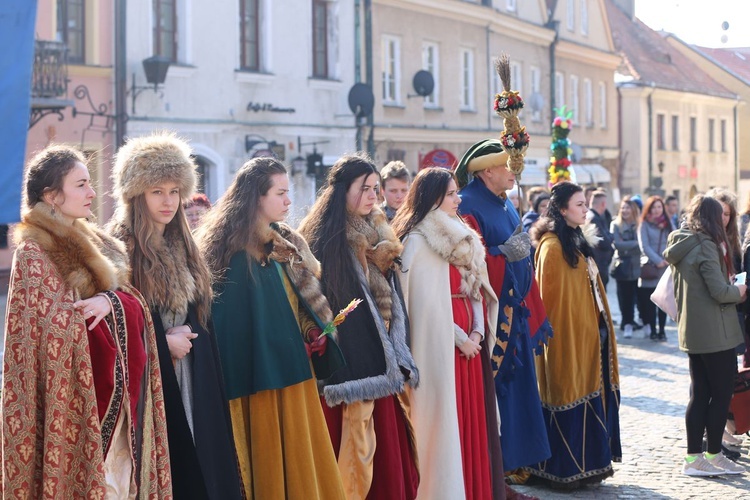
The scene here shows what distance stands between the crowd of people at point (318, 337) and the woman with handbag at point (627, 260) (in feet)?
22.4

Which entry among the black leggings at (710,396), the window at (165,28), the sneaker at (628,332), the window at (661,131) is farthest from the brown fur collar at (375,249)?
the window at (661,131)

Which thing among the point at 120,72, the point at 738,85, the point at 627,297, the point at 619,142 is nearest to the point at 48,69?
the point at 120,72

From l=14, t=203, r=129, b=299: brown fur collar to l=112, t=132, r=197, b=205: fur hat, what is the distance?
1.46 feet

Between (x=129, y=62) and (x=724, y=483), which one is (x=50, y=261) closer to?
(x=724, y=483)

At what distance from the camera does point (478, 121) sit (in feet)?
93.4

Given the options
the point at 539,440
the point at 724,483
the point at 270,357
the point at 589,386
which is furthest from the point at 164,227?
the point at 724,483

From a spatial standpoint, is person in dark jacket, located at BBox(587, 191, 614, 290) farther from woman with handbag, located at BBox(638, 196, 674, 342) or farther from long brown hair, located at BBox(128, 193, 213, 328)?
long brown hair, located at BBox(128, 193, 213, 328)

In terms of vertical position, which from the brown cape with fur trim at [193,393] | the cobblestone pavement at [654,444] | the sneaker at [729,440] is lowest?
the cobblestone pavement at [654,444]

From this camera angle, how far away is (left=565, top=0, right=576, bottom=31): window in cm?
3497

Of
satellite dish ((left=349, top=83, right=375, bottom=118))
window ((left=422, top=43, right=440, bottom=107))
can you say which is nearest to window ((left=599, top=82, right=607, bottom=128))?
window ((left=422, top=43, right=440, bottom=107))

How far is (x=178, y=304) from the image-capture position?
15.6ft

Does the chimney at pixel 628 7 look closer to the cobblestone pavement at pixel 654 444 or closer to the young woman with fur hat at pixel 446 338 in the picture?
the cobblestone pavement at pixel 654 444

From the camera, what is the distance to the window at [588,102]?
36500 millimetres

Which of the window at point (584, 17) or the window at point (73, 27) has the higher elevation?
the window at point (584, 17)
